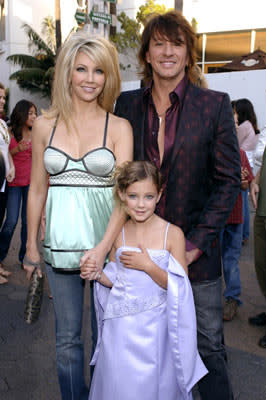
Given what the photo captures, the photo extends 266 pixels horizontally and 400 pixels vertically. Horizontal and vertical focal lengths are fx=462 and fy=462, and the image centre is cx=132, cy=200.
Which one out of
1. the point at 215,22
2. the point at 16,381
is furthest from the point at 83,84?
the point at 215,22

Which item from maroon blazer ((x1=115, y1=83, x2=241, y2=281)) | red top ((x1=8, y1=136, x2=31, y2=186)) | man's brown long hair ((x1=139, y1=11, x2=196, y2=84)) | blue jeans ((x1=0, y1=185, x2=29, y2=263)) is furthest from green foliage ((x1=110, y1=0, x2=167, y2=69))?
→ maroon blazer ((x1=115, y1=83, x2=241, y2=281))

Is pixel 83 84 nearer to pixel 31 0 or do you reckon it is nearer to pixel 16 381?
pixel 16 381

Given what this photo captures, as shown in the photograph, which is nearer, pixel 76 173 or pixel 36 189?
pixel 76 173

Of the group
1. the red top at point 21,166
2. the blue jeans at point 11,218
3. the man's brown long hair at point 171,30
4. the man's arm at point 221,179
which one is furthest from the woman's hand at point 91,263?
the red top at point 21,166

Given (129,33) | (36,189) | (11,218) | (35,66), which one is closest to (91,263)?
(36,189)

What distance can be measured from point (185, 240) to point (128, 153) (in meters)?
0.50

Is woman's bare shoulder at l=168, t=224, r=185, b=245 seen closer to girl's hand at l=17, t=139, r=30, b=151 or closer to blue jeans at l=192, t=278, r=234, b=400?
blue jeans at l=192, t=278, r=234, b=400

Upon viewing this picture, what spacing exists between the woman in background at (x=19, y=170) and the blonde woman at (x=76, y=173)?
3354 mm

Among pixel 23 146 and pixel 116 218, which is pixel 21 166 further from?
pixel 116 218

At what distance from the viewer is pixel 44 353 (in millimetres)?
3477

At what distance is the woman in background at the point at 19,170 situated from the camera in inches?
219

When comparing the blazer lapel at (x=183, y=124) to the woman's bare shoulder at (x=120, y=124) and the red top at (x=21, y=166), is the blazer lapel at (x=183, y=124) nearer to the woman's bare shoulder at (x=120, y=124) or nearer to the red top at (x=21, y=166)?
the woman's bare shoulder at (x=120, y=124)

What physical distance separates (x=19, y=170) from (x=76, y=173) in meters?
3.69

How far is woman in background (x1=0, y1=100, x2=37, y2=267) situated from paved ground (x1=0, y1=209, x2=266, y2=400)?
3.03 ft
